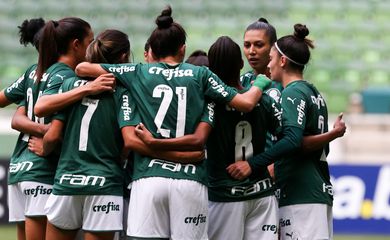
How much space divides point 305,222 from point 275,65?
1.02 metres

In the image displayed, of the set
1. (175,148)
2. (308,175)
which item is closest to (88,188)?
(175,148)

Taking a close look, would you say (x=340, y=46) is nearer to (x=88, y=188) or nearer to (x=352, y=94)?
(x=352, y=94)

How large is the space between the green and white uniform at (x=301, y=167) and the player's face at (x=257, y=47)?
398mm

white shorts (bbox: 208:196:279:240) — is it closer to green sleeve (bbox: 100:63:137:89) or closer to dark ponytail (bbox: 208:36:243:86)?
dark ponytail (bbox: 208:36:243:86)

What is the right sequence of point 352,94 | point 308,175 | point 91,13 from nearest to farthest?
point 308,175 < point 352,94 < point 91,13

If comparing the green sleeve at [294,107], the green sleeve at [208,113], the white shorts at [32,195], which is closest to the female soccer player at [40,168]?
the white shorts at [32,195]

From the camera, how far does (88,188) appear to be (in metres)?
5.39

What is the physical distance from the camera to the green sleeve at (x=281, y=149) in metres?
5.54

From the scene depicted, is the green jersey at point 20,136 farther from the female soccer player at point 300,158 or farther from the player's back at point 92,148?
the female soccer player at point 300,158

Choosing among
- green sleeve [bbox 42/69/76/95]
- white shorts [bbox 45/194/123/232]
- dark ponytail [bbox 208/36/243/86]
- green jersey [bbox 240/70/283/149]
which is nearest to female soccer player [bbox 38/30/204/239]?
white shorts [bbox 45/194/123/232]

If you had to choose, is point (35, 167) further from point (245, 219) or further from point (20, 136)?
point (245, 219)

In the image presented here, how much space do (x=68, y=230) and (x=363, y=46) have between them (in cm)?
1191

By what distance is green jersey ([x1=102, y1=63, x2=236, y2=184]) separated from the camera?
17.4 ft

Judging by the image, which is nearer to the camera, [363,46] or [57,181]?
[57,181]
